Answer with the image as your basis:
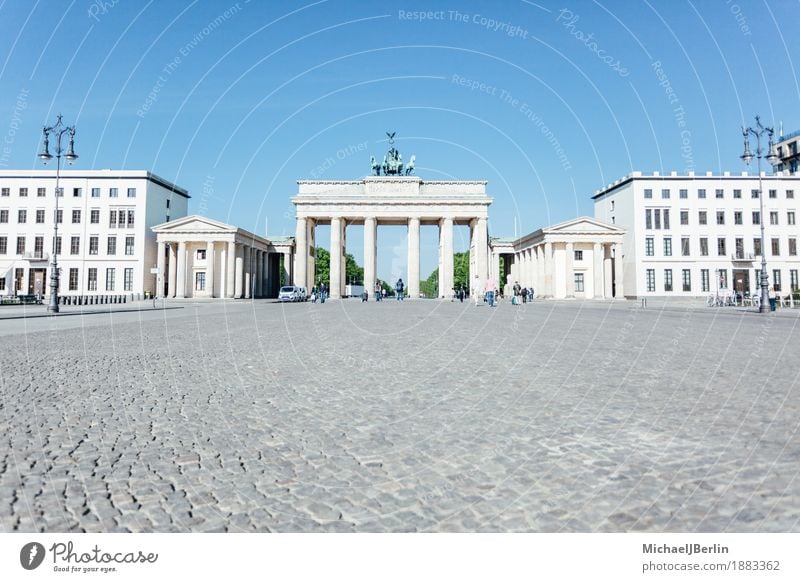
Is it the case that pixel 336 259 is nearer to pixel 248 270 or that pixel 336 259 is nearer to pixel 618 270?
pixel 248 270

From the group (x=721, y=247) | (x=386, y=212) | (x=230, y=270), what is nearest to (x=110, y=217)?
(x=230, y=270)

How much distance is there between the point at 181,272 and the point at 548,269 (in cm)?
4899

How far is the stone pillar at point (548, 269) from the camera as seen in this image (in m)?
69.4

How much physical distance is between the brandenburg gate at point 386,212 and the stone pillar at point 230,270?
8.26 m

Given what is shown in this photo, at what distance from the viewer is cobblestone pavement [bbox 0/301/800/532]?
2920 millimetres

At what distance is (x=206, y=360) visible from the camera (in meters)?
9.55

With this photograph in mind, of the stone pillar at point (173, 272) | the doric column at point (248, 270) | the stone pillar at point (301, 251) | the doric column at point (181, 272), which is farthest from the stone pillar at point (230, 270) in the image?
the stone pillar at point (301, 251)

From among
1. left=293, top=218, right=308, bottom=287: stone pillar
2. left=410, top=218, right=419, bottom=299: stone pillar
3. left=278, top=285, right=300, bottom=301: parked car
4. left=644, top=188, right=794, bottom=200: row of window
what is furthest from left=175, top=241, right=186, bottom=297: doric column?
left=644, top=188, right=794, bottom=200: row of window

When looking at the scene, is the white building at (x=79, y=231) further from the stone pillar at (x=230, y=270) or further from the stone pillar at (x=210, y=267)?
the stone pillar at (x=230, y=270)

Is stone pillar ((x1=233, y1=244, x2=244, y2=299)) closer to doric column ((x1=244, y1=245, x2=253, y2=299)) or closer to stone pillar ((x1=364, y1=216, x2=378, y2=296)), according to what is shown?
doric column ((x1=244, y1=245, x2=253, y2=299))

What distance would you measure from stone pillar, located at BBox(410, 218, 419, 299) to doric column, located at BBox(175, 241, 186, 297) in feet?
99.1

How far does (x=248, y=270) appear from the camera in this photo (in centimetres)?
7594
